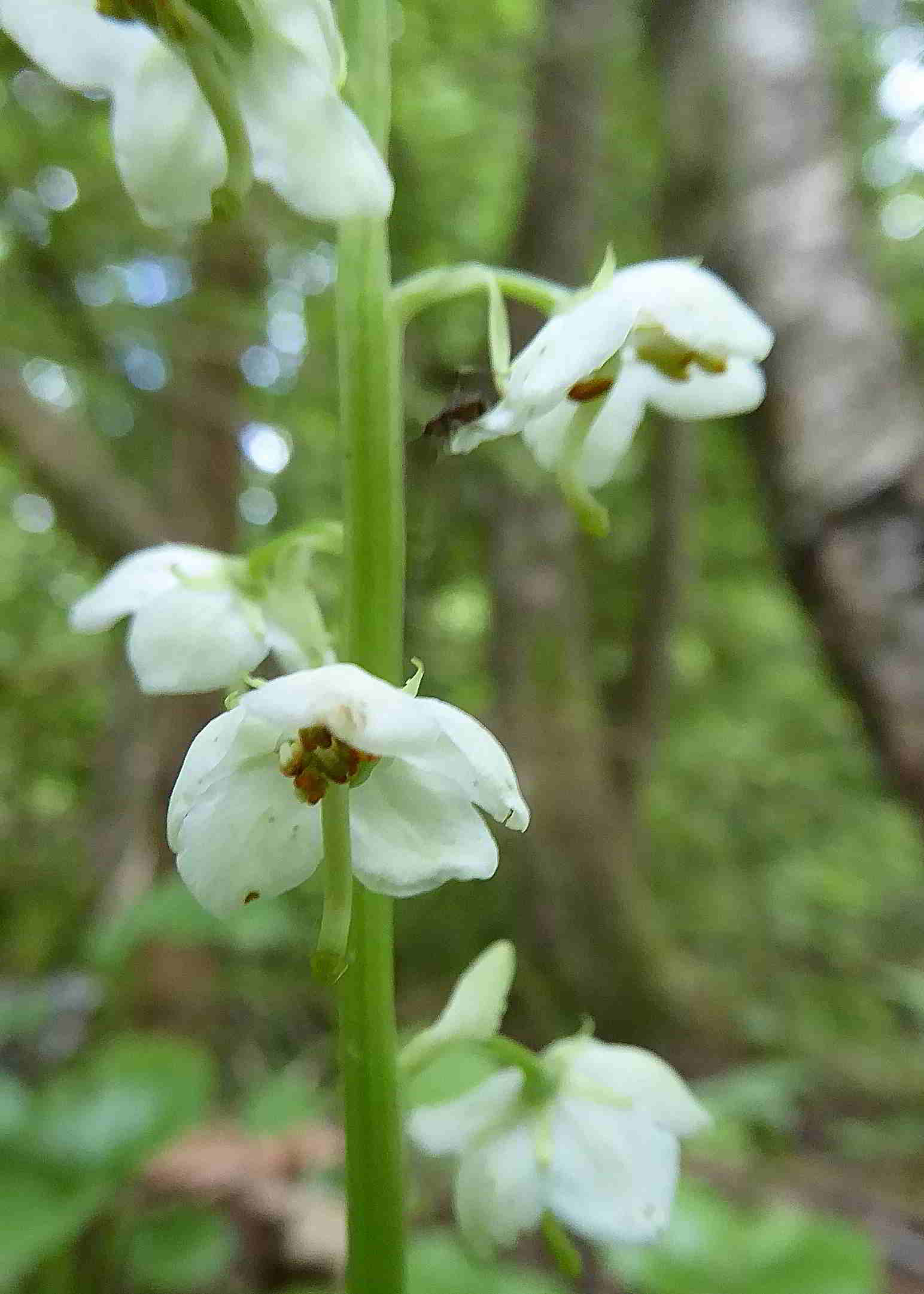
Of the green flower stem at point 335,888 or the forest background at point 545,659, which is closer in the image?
the green flower stem at point 335,888

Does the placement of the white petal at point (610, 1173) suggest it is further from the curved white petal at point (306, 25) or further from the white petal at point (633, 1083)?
the curved white petal at point (306, 25)

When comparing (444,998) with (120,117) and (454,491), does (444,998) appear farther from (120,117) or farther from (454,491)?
(120,117)

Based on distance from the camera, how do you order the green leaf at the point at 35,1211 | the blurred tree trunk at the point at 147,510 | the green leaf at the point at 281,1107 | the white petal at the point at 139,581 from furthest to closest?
1. the blurred tree trunk at the point at 147,510
2. the green leaf at the point at 281,1107
3. the green leaf at the point at 35,1211
4. the white petal at the point at 139,581

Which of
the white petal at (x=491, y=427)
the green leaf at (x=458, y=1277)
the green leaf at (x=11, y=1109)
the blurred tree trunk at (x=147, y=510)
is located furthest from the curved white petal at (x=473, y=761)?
the blurred tree trunk at (x=147, y=510)

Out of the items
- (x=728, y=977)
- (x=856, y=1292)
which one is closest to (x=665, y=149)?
(x=856, y=1292)

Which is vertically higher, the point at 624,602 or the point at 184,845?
the point at 624,602

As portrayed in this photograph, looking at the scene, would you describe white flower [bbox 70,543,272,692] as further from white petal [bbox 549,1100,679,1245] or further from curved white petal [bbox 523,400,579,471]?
white petal [bbox 549,1100,679,1245]

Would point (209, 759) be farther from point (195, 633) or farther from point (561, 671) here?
point (561, 671)

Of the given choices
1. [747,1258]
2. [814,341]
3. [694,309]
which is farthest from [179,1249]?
[814,341]
